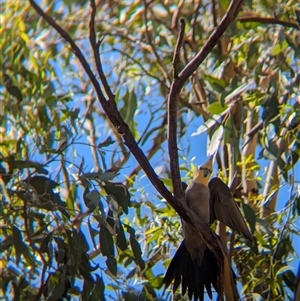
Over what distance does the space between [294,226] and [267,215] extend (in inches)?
18.4

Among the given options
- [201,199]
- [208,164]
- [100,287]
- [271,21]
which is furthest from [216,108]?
[100,287]

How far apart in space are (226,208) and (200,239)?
178mm

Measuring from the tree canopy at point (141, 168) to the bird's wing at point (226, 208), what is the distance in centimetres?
5

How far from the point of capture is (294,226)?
8.29 ft

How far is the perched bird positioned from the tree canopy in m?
0.07

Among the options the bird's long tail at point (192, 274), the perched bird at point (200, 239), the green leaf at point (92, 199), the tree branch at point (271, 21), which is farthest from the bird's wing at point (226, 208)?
the tree branch at point (271, 21)

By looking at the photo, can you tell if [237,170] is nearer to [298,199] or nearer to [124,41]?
[298,199]

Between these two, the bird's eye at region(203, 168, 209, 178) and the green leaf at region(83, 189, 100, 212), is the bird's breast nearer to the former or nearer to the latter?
the bird's eye at region(203, 168, 209, 178)

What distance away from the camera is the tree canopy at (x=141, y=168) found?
91.5 inches

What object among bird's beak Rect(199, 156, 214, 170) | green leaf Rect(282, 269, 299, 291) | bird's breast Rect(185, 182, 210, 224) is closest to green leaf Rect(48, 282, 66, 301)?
bird's breast Rect(185, 182, 210, 224)

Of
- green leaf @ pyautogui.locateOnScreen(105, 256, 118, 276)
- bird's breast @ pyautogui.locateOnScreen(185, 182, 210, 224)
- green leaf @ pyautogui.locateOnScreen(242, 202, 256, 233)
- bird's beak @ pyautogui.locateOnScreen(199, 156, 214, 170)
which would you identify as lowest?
green leaf @ pyautogui.locateOnScreen(105, 256, 118, 276)

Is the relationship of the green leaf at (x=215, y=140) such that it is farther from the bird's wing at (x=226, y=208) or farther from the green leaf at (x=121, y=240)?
the green leaf at (x=121, y=240)

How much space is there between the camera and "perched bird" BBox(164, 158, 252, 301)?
247 centimetres

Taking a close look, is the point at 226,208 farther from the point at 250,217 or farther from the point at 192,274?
the point at 192,274
